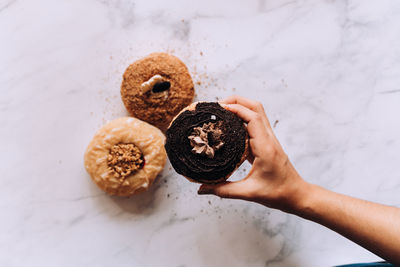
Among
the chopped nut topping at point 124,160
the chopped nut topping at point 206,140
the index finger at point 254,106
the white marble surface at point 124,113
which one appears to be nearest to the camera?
the chopped nut topping at point 206,140

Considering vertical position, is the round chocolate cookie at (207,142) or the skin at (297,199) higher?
the round chocolate cookie at (207,142)

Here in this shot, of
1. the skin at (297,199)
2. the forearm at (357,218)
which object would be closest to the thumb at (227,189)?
the skin at (297,199)

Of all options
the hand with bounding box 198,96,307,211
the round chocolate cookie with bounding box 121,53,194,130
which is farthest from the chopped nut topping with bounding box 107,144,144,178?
the hand with bounding box 198,96,307,211

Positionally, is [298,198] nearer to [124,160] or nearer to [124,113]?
[124,160]

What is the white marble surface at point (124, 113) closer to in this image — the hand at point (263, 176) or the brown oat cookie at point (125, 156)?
the brown oat cookie at point (125, 156)

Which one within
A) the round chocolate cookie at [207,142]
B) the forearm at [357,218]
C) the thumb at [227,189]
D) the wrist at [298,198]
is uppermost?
the round chocolate cookie at [207,142]

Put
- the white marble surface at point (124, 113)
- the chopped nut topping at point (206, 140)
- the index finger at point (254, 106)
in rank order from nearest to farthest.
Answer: the chopped nut topping at point (206, 140) → the index finger at point (254, 106) → the white marble surface at point (124, 113)

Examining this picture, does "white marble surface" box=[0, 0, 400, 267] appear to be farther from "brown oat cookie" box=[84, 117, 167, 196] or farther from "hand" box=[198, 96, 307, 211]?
"hand" box=[198, 96, 307, 211]
